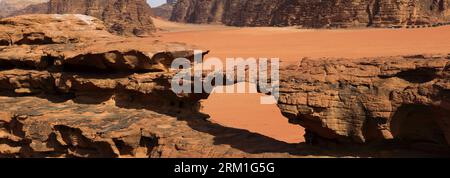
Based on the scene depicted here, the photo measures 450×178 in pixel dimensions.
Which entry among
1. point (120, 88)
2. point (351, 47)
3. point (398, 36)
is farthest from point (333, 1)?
point (120, 88)

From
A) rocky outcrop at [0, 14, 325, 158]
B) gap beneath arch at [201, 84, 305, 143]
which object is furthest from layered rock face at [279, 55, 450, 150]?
gap beneath arch at [201, 84, 305, 143]

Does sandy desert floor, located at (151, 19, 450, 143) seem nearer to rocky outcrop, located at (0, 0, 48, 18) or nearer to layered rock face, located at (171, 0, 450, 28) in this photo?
layered rock face, located at (171, 0, 450, 28)

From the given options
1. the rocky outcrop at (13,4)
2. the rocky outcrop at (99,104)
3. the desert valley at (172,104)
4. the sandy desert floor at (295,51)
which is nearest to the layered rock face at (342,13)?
the sandy desert floor at (295,51)

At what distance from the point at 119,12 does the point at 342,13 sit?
73.7ft

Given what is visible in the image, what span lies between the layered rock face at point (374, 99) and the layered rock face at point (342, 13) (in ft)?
107

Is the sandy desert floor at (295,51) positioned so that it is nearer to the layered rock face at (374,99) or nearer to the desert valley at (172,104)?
the desert valley at (172,104)

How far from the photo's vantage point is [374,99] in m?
4.64

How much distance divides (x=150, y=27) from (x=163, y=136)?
139ft

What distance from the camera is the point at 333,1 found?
38719mm

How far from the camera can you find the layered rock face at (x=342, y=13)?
1372 inches

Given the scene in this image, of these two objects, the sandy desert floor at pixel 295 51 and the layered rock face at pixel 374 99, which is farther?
the sandy desert floor at pixel 295 51

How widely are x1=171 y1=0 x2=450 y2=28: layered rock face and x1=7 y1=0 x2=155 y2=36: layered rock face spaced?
13.7m

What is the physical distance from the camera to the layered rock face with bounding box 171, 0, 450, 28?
34844mm
